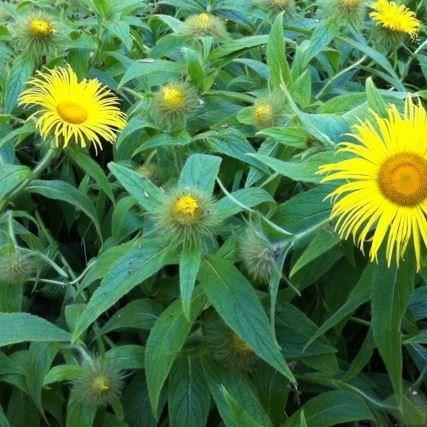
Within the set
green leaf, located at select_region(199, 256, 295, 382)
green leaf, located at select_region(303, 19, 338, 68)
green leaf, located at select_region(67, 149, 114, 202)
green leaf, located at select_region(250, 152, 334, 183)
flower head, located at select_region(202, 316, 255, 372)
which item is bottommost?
flower head, located at select_region(202, 316, 255, 372)

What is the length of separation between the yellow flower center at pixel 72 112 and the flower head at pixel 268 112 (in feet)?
1.31

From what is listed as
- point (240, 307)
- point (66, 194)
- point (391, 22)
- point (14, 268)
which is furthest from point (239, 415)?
point (391, 22)

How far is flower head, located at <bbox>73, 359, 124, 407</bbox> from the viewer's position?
4.07 ft

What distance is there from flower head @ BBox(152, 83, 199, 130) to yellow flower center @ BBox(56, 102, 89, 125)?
17cm

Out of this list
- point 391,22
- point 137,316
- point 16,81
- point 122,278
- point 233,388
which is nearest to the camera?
point 122,278

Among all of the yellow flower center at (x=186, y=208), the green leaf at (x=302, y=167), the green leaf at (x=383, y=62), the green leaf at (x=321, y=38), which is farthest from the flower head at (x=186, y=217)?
the green leaf at (x=383, y=62)

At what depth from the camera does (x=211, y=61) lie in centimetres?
183

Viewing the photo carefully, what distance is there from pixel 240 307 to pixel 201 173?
29 centimetres

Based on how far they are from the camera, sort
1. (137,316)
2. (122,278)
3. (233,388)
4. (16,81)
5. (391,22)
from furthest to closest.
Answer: (391,22) < (16,81) < (137,316) < (233,388) < (122,278)

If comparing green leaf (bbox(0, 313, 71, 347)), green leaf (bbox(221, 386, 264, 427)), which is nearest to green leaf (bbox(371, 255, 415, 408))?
green leaf (bbox(221, 386, 264, 427))

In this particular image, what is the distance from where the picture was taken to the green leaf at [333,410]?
1.27 metres

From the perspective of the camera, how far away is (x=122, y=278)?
3.90 ft

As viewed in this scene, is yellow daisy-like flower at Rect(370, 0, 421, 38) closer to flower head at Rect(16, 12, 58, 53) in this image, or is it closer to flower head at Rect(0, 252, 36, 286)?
flower head at Rect(16, 12, 58, 53)

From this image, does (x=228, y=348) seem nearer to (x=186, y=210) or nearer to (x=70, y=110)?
(x=186, y=210)
